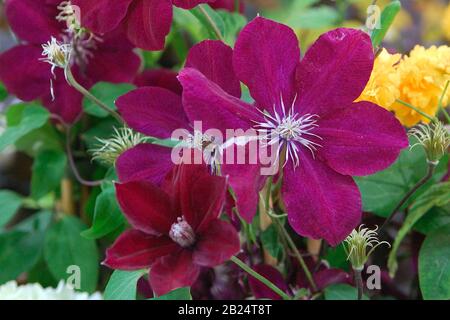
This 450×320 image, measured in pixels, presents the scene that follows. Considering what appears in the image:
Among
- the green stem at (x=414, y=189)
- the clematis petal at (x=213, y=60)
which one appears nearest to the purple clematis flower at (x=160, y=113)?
the clematis petal at (x=213, y=60)

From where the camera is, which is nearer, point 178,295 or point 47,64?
point 178,295

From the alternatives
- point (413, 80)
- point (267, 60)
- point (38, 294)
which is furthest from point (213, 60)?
point (38, 294)

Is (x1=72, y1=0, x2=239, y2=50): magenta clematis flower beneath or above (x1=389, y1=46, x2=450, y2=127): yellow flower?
above

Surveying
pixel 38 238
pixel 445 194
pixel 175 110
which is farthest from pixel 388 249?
pixel 38 238

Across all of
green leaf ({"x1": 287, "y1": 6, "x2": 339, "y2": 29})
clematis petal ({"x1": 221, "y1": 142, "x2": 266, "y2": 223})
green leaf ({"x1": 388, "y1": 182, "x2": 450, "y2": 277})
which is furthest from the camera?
green leaf ({"x1": 287, "y1": 6, "x2": 339, "y2": 29})

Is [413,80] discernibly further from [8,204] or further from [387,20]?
[8,204]

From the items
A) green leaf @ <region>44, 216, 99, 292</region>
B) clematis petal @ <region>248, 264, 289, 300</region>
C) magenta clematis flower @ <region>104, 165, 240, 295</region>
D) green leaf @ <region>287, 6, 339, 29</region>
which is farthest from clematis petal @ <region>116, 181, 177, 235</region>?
green leaf @ <region>287, 6, 339, 29</region>

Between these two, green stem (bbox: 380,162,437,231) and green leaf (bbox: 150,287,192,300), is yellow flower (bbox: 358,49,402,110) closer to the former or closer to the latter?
green stem (bbox: 380,162,437,231)
